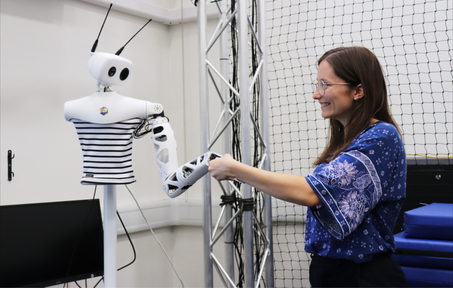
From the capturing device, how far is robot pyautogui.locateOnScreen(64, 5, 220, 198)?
1759 mm

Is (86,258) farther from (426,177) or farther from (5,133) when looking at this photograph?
(426,177)

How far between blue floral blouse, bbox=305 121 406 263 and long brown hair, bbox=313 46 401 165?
50mm

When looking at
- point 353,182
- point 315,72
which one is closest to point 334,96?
point 353,182

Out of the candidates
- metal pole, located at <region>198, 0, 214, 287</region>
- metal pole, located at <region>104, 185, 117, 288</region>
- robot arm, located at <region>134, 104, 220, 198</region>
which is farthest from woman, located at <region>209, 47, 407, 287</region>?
metal pole, located at <region>198, 0, 214, 287</region>

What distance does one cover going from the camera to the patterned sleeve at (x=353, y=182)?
49.3 inches

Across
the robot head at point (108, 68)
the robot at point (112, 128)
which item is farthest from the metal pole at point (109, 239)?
the robot head at point (108, 68)

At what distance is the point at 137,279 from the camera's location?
3090 mm

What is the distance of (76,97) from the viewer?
8.74 feet

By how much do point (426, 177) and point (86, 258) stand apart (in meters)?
1.96

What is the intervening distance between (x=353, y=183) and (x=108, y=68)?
109cm

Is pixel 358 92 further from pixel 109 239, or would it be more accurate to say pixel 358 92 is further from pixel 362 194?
pixel 109 239

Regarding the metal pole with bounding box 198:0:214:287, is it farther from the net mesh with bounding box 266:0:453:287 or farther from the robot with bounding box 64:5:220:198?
the net mesh with bounding box 266:0:453:287

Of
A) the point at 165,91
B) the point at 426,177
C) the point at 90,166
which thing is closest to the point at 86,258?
the point at 90,166

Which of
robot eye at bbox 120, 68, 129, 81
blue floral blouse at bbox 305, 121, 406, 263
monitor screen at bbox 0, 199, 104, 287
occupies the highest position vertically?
robot eye at bbox 120, 68, 129, 81
